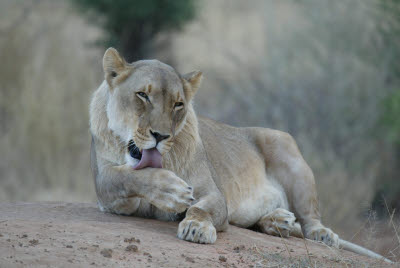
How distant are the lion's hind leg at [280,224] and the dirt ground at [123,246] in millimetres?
373

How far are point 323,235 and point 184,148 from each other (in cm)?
165

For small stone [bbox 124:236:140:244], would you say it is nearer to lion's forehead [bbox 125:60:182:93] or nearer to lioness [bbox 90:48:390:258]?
lioness [bbox 90:48:390:258]

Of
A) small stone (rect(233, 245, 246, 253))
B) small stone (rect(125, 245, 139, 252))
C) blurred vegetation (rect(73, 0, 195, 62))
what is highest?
blurred vegetation (rect(73, 0, 195, 62))

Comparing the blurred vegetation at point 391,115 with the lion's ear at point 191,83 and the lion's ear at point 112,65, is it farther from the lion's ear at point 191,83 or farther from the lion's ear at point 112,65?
the lion's ear at point 112,65

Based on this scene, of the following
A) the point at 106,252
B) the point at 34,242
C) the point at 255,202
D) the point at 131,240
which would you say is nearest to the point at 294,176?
the point at 255,202

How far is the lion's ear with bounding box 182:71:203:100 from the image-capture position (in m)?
5.65

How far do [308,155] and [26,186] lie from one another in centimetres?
431

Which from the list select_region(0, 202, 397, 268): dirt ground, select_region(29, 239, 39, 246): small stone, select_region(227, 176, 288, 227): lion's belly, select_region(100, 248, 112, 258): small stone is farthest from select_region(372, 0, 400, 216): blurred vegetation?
select_region(29, 239, 39, 246): small stone

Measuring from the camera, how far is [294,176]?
688 cm

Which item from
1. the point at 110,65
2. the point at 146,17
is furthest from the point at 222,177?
the point at 146,17

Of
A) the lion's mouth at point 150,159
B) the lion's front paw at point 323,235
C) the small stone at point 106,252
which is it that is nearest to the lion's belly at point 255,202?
the lion's front paw at point 323,235

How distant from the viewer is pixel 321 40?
1269 centimetres

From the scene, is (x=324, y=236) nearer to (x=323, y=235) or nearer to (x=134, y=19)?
(x=323, y=235)

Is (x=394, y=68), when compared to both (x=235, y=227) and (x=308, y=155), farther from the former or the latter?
(x=235, y=227)
